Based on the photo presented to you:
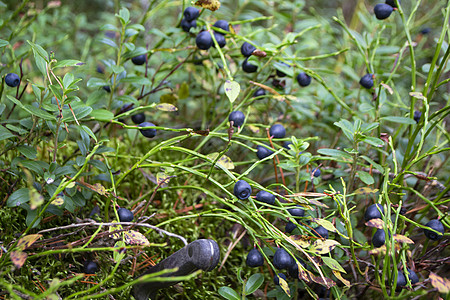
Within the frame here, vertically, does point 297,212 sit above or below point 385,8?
below

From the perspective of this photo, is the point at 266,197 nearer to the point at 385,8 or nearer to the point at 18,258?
the point at 18,258

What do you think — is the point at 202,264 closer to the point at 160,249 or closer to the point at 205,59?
the point at 160,249

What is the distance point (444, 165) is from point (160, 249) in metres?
1.18

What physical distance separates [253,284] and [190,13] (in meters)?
0.90

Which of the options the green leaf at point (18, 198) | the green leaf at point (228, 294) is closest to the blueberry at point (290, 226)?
the green leaf at point (228, 294)

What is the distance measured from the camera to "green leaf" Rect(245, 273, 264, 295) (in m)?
0.95

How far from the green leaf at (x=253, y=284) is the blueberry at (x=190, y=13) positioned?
2.89 ft

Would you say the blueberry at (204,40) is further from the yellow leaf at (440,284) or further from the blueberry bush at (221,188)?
the yellow leaf at (440,284)

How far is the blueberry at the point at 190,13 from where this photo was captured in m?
1.23

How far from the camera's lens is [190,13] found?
1.23 metres

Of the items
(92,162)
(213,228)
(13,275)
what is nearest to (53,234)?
(13,275)

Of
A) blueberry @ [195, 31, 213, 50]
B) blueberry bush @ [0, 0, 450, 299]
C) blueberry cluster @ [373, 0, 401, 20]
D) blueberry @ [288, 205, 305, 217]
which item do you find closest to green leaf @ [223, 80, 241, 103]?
blueberry bush @ [0, 0, 450, 299]

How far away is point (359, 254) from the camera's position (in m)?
1.16

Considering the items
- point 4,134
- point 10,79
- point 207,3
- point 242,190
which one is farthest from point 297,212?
point 10,79
